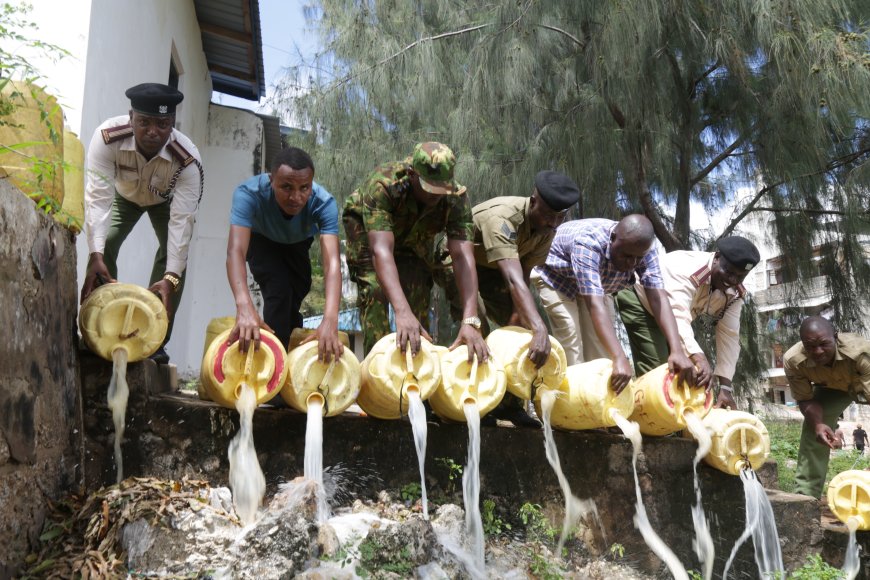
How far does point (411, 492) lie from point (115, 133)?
7.68ft

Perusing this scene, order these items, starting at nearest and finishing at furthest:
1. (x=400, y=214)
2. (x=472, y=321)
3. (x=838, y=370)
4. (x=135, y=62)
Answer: (x=472, y=321)
(x=400, y=214)
(x=838, y=370)
(x=135, y=62)

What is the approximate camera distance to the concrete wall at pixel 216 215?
10.3 metres

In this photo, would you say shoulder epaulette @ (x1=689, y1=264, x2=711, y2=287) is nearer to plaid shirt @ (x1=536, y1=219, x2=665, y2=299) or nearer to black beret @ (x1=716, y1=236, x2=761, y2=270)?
black beret @ (x1=716, y1=236, x2=761, y2=270)

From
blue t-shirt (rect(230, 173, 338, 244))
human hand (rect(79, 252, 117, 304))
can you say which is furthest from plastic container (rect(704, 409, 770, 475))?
human hand (rect(79, 252, 117, 304))

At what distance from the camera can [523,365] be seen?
13.7 ft

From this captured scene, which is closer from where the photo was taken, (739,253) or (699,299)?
(739,253)

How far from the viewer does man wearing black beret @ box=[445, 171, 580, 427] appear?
13.9 ft

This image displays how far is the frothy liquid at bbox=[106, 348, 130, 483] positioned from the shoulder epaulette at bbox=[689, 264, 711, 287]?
3.36 meters

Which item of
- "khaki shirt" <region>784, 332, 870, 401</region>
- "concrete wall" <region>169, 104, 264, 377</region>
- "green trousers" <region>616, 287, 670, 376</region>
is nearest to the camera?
"green trousers" <region>616, 287, 670, 376</region>

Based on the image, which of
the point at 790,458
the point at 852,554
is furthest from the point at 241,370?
the point at 790,458

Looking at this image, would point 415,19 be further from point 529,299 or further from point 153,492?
point 153,492

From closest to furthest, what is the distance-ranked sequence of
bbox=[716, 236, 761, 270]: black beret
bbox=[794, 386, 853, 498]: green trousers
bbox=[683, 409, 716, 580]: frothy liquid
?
1. bbox=[683, 409, 716, 580]: frothy liquid
2. bbox=[716, 236, 761, 270]: black beret
3. bbox=[794, 386, 853, 498]: green trousers

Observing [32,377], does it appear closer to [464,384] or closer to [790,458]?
[464,384]

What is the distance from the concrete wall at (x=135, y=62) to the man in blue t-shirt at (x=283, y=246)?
135 cm
